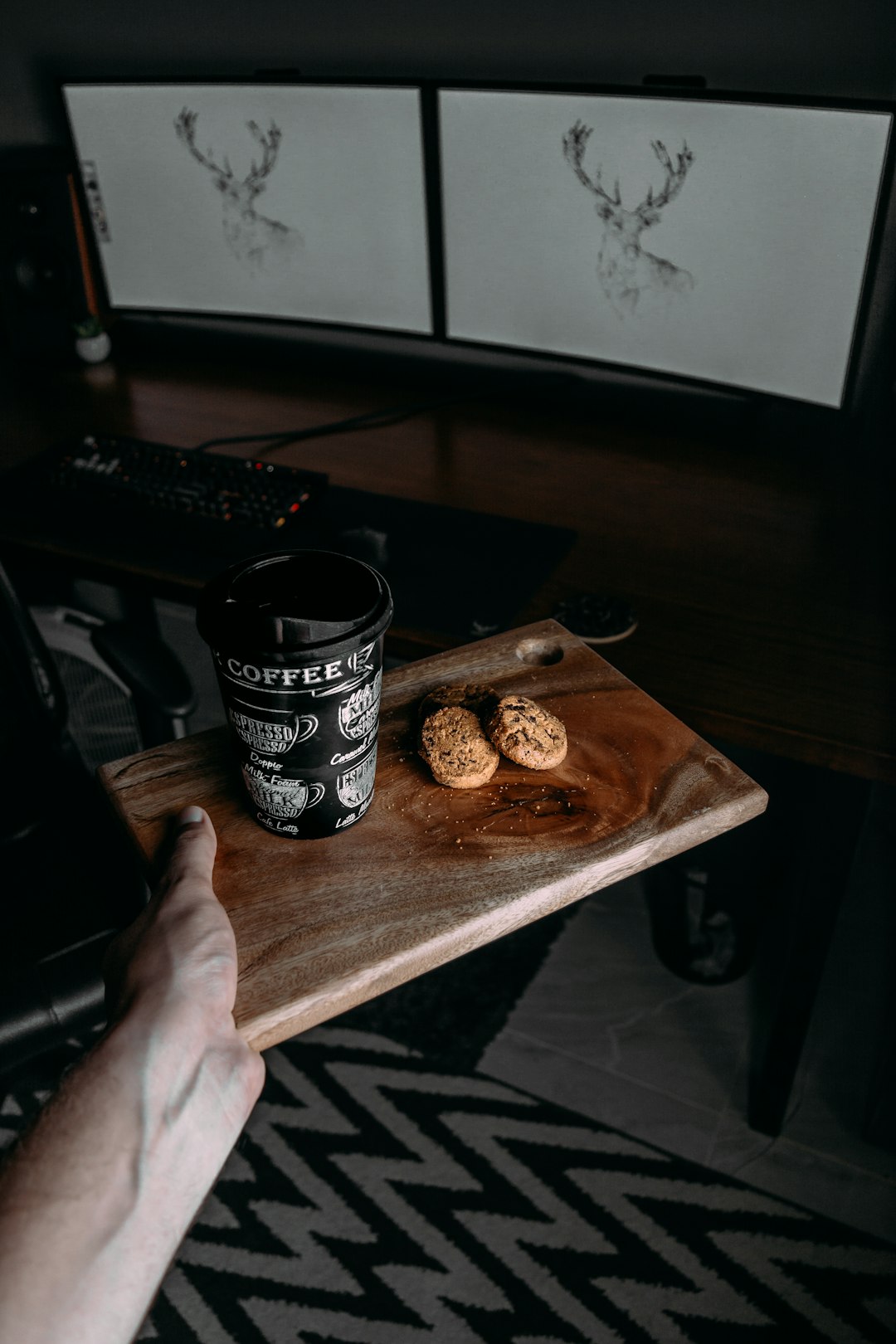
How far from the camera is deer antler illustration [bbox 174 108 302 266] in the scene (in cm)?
158

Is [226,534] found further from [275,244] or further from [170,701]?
[275,244]

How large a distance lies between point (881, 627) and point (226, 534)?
0.80 meters

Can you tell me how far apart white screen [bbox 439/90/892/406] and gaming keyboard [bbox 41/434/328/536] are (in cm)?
48

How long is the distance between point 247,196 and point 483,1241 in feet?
5.40

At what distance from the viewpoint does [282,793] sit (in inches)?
22.8

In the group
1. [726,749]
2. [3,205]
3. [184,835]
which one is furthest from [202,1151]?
[3,205]

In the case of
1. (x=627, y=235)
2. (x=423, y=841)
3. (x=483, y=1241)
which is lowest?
(x=483, y=1241)

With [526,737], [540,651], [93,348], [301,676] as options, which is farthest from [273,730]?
[93,348]

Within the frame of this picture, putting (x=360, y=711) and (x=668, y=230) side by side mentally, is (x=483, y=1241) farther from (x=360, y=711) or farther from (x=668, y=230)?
(x=668, y=230)

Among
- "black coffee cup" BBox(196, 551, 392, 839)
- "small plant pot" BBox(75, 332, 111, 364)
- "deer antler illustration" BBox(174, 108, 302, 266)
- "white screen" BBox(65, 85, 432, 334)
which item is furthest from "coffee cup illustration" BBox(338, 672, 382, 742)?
"small plant pot" BBox(75, 332, 111, 364)

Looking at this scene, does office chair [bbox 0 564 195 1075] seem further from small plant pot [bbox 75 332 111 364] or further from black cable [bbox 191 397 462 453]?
small plant pot [bbox 75 332 111 364]

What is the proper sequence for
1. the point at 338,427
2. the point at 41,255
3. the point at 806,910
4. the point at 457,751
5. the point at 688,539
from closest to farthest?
1. the point at 457,751
2. the point at 806,910
3. the point at 688,539
4. the point at 338,427
5. the point at 41,255

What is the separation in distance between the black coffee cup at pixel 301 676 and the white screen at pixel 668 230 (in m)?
0.96

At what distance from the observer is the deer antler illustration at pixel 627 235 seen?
4.31ft
